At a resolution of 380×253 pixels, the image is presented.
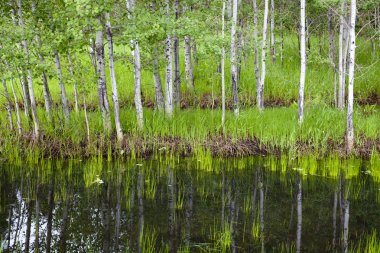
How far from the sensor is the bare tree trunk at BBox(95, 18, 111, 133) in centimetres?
1191

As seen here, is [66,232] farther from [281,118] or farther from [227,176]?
[281,118]

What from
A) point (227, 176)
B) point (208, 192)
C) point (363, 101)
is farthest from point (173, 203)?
point (363, 101)

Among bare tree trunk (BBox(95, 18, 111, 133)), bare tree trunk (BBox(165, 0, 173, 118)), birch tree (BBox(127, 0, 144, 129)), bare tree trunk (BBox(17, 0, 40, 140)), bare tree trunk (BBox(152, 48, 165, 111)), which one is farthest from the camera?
bare tree trunk (BBox(152, 48, 165, 111))

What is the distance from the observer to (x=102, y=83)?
12359 mm

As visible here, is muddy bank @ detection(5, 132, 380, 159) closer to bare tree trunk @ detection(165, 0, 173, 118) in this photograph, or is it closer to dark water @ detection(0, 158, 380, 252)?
dark water @ detection(0, 158, 380, 252)

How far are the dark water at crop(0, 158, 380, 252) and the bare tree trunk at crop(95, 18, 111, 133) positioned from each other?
180 cm

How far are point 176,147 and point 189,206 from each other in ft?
14.7

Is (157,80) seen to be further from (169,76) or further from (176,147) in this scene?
(176,147)

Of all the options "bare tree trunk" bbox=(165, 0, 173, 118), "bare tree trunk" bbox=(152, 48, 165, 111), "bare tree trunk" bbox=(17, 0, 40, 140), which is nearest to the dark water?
"bare tree trunk" bbox=(17, 0, 40, 140)

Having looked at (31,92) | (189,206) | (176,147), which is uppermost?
(31,92)

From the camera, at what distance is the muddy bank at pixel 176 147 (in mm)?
12266

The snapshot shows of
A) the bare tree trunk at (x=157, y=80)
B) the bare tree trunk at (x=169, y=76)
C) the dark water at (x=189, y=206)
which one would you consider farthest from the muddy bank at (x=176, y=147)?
the bare tree trunk at (x=157, y=80)

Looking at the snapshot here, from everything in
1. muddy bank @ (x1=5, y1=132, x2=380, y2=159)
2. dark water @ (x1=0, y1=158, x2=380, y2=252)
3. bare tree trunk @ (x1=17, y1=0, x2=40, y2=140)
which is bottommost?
dark water @ (x1=0, y1=158, x2=380, y2=252)

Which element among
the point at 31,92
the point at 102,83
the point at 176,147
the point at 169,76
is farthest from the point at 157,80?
the point at 31,92
